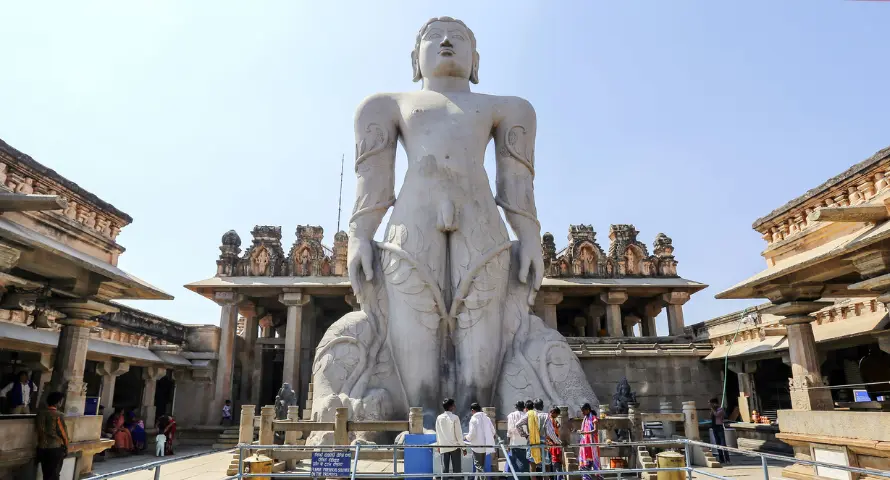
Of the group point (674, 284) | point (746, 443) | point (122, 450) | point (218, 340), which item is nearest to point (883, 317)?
point (746, 443)

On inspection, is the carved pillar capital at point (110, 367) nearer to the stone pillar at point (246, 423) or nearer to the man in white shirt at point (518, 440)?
the stone pillar at point (246, 423)

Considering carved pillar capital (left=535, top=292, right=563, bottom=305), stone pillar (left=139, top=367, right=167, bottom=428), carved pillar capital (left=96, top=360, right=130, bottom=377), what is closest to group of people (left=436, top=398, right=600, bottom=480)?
carved pillar capital (left=96, top=360, right=130, bottom=377)

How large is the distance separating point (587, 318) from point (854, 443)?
18.3 metres

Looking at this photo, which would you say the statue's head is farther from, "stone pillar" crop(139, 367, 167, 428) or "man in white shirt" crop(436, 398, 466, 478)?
"stone pillar" crop(139, 367, 167, 428)

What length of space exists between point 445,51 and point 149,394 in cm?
1247

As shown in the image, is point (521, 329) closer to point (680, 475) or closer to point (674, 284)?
point (680, 475)

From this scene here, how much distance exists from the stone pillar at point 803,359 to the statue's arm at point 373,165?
6.19 meters

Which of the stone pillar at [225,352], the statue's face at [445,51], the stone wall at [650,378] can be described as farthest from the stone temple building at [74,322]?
the stone wall at [650,378]

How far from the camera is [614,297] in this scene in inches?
806

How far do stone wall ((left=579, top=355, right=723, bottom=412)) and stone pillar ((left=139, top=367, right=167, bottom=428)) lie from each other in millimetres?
11354

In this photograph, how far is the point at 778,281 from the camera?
8141mm

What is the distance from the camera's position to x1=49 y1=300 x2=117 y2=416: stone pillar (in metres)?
7.70

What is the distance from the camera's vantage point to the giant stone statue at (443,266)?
8.77 metres

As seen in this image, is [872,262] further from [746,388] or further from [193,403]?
[193,403]
